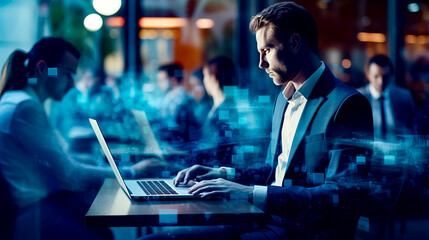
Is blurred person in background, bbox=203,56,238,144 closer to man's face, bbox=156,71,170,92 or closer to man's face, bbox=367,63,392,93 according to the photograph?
man's face, bbox=367,63,392,93

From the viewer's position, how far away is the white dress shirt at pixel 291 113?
160 cm

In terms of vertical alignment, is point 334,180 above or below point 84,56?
below

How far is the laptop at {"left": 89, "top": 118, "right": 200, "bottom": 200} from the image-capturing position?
1.44m

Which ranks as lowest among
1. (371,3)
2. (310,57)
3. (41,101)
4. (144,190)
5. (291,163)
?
(144,190)

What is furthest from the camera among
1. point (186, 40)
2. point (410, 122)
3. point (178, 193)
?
point (186, 40)

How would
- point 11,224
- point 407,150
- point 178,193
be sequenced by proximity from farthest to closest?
point 407,150
point 11,224
point 178,193

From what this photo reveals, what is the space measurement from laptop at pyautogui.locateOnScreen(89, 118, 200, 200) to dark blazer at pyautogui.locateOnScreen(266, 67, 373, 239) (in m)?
0.35

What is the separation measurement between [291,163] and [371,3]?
15.2ft

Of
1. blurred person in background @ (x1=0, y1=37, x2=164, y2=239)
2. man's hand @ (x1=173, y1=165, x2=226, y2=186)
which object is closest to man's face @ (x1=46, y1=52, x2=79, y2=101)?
blurred person in background @ (x1=0, y1=37, x2=164, y2=239)

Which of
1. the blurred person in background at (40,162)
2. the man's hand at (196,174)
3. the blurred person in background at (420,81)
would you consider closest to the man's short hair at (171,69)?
the blurred person in background at (420,81)

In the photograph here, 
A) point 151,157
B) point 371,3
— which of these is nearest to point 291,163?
point 151,157

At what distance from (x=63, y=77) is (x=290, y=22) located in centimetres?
116

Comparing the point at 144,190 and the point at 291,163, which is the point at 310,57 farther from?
the point at 144,190

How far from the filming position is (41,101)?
6.66 feet
